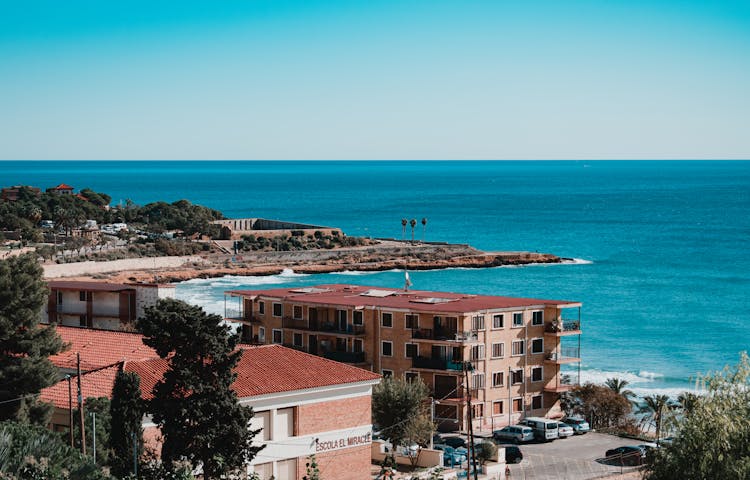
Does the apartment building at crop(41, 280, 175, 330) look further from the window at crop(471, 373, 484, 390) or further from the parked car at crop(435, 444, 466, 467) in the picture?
the parked car at crop(435, 444, 466, 467)

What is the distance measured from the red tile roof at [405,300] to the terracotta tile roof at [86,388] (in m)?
18.9

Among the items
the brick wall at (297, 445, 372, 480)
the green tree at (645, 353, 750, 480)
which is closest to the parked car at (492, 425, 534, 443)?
the brick wall at (297, 445, 372, 480)

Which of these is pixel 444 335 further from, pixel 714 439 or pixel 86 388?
pixel 714 439

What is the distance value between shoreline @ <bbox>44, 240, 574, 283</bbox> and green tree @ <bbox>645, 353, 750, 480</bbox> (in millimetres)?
79134

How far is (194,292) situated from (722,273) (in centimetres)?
5781

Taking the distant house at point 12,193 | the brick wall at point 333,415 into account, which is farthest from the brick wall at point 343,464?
the distant house at point 12,193

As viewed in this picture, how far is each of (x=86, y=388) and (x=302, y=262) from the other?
93.4 metres

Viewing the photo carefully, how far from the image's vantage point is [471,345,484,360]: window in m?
45.1

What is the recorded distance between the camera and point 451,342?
44812 mm

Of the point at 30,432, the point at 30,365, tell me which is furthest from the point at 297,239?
the point at 30,432

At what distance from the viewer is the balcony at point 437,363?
146 feet

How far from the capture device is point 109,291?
5425 centimetres

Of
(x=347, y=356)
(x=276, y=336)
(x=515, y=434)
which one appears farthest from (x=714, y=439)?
(x=276, y=336)

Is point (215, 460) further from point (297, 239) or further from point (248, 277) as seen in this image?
point (297, 239)
